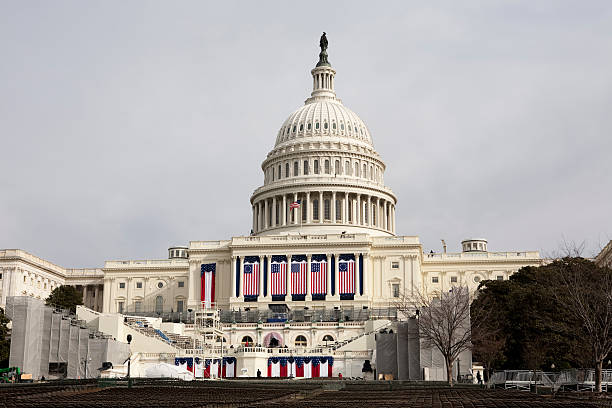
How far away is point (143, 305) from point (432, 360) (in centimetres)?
7487

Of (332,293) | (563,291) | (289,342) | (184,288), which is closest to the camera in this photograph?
(563,291)

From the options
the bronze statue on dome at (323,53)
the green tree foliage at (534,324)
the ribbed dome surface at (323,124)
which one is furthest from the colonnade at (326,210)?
the green tree foliage at (534,324)

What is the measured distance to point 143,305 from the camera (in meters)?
136

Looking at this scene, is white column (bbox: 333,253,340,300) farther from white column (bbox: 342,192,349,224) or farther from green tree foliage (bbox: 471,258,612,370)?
green tree foliage (bbox: 471,258,612,370)

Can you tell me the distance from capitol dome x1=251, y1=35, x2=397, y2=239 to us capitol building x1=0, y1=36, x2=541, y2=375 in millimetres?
213

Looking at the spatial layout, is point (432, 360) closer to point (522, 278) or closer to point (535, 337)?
point (535, 337)

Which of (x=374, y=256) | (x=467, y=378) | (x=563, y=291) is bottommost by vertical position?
(x=467, y=378)

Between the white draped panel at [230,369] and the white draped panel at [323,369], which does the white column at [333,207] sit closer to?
the white draped panel at [323,369]

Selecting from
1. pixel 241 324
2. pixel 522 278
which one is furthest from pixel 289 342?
pixel 522 278

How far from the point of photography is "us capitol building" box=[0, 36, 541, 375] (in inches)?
4247

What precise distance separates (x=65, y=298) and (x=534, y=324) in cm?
7592

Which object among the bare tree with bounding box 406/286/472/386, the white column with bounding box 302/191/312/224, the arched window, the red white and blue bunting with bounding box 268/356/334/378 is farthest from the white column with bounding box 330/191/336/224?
the bare tree with bounding box 406/286/472/386

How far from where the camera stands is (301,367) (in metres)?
85.1

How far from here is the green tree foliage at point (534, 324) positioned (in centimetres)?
6612
